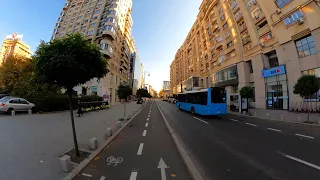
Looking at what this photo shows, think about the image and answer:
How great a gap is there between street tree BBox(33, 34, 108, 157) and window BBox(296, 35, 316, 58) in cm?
2624

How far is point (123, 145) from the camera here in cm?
638

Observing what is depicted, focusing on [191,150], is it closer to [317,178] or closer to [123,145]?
[123,145]

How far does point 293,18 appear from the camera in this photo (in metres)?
20.8

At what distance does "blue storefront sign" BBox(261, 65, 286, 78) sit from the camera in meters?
22.4

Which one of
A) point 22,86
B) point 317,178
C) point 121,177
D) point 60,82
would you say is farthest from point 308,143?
point 22,86

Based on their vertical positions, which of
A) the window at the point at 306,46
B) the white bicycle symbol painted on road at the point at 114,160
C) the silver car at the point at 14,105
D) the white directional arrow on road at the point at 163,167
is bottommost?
the white bicycle symbol painted on road at the point at 114,160

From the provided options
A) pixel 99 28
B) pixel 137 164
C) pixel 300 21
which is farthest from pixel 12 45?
pixel 300 21

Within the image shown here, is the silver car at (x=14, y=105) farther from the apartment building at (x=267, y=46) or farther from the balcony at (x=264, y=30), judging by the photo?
the balcony at (x=264, y=30)

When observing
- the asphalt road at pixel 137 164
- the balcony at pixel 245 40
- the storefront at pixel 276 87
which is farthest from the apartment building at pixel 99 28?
the asphalt road at pixel 137 164

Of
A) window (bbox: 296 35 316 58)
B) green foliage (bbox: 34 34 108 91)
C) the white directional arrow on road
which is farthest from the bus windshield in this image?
window (bbox: 296 35 316 58)

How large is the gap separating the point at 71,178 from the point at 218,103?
13.7 m

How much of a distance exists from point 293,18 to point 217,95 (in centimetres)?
1778

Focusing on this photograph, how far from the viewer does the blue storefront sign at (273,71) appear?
2244 centimetres

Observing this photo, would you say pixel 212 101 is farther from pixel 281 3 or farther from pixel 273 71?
pixel 281 3
